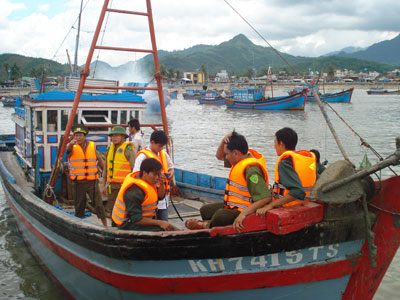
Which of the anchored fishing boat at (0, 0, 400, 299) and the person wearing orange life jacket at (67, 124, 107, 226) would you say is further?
the person wearing orange life jacket at (67, 124, 107, 226)

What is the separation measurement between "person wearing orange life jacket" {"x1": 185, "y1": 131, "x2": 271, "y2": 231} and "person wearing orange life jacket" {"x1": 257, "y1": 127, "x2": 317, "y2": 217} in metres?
0.13

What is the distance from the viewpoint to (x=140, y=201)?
3.81 m

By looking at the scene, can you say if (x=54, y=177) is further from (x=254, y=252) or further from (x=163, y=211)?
(x=254, y=252)

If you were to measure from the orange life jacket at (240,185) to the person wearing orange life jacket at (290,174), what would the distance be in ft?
0.64

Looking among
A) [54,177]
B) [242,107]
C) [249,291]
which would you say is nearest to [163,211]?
[249,291]

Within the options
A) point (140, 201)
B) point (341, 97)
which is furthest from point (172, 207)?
point (341, 97)

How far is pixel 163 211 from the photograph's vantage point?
198 inches

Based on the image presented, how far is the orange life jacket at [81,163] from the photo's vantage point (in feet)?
19.9

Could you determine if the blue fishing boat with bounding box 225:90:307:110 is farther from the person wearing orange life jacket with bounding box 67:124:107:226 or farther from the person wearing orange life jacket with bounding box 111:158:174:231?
the person wearing orange life jacket with bounding box 111:158:174:231

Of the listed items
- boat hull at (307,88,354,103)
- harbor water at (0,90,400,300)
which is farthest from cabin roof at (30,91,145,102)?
boat hull at (307,88,354,103)

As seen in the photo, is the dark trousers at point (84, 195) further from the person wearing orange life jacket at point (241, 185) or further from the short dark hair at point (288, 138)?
the short dark hair at point (288, 138)

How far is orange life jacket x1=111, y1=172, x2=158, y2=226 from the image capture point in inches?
151

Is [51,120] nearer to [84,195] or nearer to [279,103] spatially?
[84,195]

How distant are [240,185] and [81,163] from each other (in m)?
3.28
